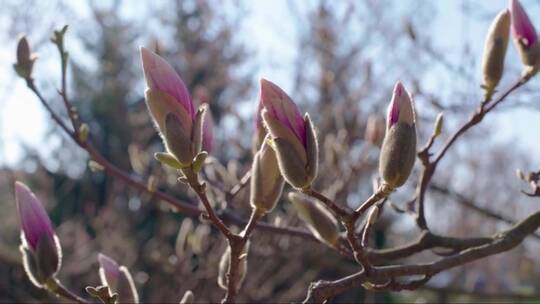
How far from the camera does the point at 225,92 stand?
24.1 ft

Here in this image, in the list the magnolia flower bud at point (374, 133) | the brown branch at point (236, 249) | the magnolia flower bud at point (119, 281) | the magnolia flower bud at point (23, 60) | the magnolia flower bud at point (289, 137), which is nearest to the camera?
the magnolia flower bud at point (289, 137)

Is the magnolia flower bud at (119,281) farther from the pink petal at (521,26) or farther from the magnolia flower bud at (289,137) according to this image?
the pink petal at (521,26)

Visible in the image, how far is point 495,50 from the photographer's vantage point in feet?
3.61

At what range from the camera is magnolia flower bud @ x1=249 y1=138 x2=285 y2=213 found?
3.00 feet

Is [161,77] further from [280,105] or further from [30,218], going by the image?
[30,218]

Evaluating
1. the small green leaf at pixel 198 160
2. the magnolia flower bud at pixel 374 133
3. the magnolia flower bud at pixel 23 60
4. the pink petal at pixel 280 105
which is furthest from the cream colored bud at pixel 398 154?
the magnolia flower bud at pixel 374 133

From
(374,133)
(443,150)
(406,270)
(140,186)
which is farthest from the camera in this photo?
(374,133)

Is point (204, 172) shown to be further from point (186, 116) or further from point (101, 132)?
point (101, 132)

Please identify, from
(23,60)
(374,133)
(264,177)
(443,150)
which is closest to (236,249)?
(264,177)

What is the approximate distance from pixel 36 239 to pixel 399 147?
51 cm

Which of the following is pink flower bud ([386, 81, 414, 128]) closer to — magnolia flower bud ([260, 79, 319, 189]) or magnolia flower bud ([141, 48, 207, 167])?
magnolia flower bud ([260, 79, 319, 189])

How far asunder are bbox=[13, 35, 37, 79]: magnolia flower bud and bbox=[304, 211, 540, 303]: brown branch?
2.43ft

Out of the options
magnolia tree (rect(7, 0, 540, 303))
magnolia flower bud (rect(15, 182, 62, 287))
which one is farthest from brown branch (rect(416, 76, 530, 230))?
magnolia flower bud (rect(15, 182, 62, 287))

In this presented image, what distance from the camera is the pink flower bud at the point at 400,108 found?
83 centimetres
